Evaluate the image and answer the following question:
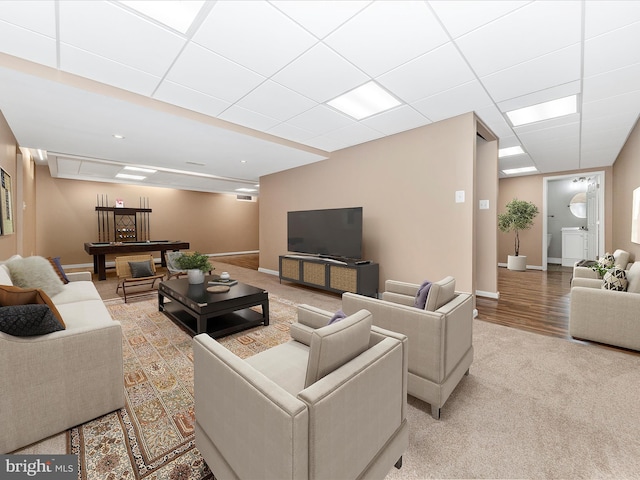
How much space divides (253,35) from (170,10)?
582mm

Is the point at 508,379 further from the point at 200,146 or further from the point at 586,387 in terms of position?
the point at 200,146

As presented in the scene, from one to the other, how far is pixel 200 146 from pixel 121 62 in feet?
7.89

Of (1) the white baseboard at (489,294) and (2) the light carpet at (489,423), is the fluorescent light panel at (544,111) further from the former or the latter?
(2) the light carpet at (489,423)

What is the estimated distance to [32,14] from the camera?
1999 mm

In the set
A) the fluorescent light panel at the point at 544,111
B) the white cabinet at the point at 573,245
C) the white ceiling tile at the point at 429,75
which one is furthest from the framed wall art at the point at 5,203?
the white cabinet at the point at 573,245

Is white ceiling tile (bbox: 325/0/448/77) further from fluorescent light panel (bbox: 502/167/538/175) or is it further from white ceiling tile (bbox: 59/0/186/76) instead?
fluorescent light panel (bbox: 502/167/538/175)

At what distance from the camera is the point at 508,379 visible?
7.63 feet

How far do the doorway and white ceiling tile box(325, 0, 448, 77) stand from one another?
7.34 m

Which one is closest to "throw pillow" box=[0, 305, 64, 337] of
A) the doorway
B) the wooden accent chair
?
the wooden accent chair

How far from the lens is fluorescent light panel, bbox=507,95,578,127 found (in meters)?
3.48

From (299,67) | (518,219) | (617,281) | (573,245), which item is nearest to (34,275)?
(299,67)

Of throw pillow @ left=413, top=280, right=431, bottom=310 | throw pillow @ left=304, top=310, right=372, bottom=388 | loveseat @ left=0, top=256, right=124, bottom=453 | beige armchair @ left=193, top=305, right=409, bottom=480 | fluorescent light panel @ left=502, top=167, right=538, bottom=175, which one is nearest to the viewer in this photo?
beige armchair @ left=193, top=305, right=409, bottom=480

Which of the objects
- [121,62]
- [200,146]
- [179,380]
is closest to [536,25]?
[121,62]

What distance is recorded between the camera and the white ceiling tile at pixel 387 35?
2.01 meters
